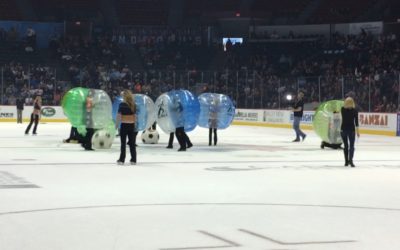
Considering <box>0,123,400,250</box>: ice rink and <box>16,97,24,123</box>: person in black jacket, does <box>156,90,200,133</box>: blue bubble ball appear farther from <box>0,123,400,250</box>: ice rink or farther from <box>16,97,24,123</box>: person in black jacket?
<box>16,97,24,123</box>: person in black jacket

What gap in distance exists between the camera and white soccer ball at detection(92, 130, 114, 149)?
20.0m

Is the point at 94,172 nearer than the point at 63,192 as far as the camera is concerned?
No

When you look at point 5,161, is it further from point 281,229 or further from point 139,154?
point 281,229

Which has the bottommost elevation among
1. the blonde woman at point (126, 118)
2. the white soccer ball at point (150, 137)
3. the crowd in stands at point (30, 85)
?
the white soccer ball at point (150, 137)

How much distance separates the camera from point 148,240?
6984mm

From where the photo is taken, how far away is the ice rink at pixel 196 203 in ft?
23.1

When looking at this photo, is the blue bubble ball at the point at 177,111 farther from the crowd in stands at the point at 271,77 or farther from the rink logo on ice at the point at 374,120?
the rink logo on ice at the point at 374,120

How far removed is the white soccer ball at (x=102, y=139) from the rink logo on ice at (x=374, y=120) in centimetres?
1518

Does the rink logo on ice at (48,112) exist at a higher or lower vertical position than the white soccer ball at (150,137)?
higher

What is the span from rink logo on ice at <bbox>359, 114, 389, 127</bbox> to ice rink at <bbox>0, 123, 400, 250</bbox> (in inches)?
532

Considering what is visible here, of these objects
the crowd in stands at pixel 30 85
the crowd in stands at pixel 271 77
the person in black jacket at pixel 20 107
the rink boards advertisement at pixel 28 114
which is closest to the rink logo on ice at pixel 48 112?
the rink boards advertisement at pixel 28 114

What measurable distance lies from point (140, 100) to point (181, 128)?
5.43 ft

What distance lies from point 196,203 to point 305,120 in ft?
91.5

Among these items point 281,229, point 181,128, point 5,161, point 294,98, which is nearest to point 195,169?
point 5,161
